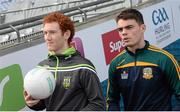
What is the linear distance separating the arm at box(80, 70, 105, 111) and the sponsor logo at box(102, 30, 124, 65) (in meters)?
2.77

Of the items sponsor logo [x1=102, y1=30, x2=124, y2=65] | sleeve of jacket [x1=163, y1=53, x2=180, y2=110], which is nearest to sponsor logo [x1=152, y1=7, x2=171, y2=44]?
sponsor logo [x1=102, y1=30, x2=124, y2=65]

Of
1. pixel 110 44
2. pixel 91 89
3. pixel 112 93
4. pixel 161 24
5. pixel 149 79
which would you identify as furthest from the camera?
pixel 161 24

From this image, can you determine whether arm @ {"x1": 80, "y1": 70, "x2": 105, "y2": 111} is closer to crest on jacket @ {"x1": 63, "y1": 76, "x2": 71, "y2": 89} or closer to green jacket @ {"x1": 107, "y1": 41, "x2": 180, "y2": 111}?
crest on jacket @ {"x1": 63, "y1": 76, "x2": 71, "y2": 89}

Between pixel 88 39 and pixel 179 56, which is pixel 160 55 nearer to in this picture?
pixel 88 39

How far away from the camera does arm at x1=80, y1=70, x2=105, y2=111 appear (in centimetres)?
205

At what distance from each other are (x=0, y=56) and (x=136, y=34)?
1.23m

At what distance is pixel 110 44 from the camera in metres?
4.92

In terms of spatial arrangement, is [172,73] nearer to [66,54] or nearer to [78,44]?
[66,54]

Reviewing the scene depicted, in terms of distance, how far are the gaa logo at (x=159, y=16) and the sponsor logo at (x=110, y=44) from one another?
1.39 metres

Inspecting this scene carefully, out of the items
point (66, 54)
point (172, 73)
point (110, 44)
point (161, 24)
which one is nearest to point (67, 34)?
point (66, 54)

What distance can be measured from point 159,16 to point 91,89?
15.2 feet

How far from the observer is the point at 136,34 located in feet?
7.50

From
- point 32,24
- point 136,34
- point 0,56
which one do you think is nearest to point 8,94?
point 0,56

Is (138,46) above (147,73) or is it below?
above
